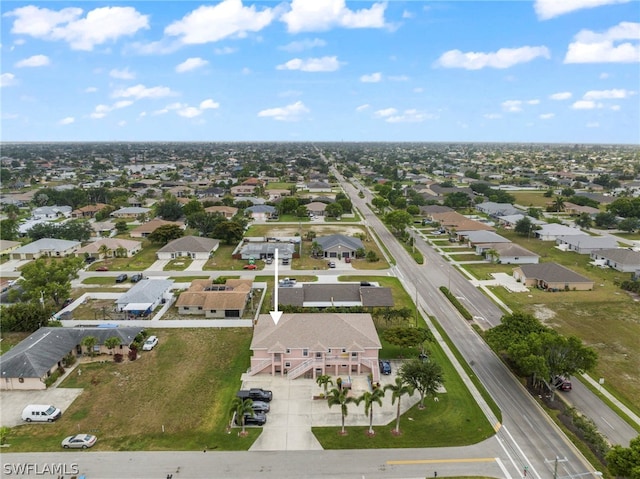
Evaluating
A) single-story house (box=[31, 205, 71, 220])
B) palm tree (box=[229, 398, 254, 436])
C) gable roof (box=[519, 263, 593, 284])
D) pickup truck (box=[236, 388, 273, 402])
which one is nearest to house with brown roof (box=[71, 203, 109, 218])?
single-story house (box=[31, 205, 71, 220])

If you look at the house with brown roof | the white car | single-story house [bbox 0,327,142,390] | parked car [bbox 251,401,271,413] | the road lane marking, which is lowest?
the road lane marking

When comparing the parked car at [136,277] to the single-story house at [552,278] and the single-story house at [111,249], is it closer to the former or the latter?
the single-story house at [111,249]

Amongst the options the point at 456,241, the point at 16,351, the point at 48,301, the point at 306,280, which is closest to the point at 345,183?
the point at 456,241

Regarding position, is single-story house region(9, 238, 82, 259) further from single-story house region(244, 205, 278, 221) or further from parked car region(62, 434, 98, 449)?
parked car region(62, 434, 98, 449)

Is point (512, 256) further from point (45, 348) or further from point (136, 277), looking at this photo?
point (45, 348)

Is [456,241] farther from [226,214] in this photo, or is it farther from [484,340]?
[226,214]

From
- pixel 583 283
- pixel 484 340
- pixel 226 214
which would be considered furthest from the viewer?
pixel 226 214
